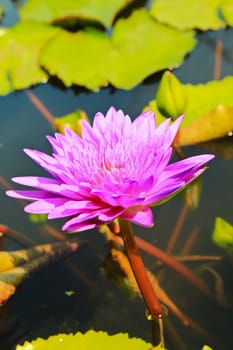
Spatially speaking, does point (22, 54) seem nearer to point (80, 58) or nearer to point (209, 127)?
point (80, 58)

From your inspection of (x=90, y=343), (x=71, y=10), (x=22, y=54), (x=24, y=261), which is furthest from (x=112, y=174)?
(x=71, y=10)

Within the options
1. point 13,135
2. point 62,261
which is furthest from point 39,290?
point 13,135

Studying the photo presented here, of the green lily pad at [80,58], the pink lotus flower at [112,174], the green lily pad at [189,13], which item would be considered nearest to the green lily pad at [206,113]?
the green lily pad at [80,58]

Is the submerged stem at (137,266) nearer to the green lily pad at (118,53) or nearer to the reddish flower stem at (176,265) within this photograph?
the reddish flower stem at (176,265)

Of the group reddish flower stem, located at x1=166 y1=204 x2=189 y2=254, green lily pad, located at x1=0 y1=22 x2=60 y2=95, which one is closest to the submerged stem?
reddish flower stem, located at x1=166 y1=204 x2=189 y2=254

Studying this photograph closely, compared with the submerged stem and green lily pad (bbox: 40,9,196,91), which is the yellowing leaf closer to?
green lily pad (bbox: 40,9,196,91)
